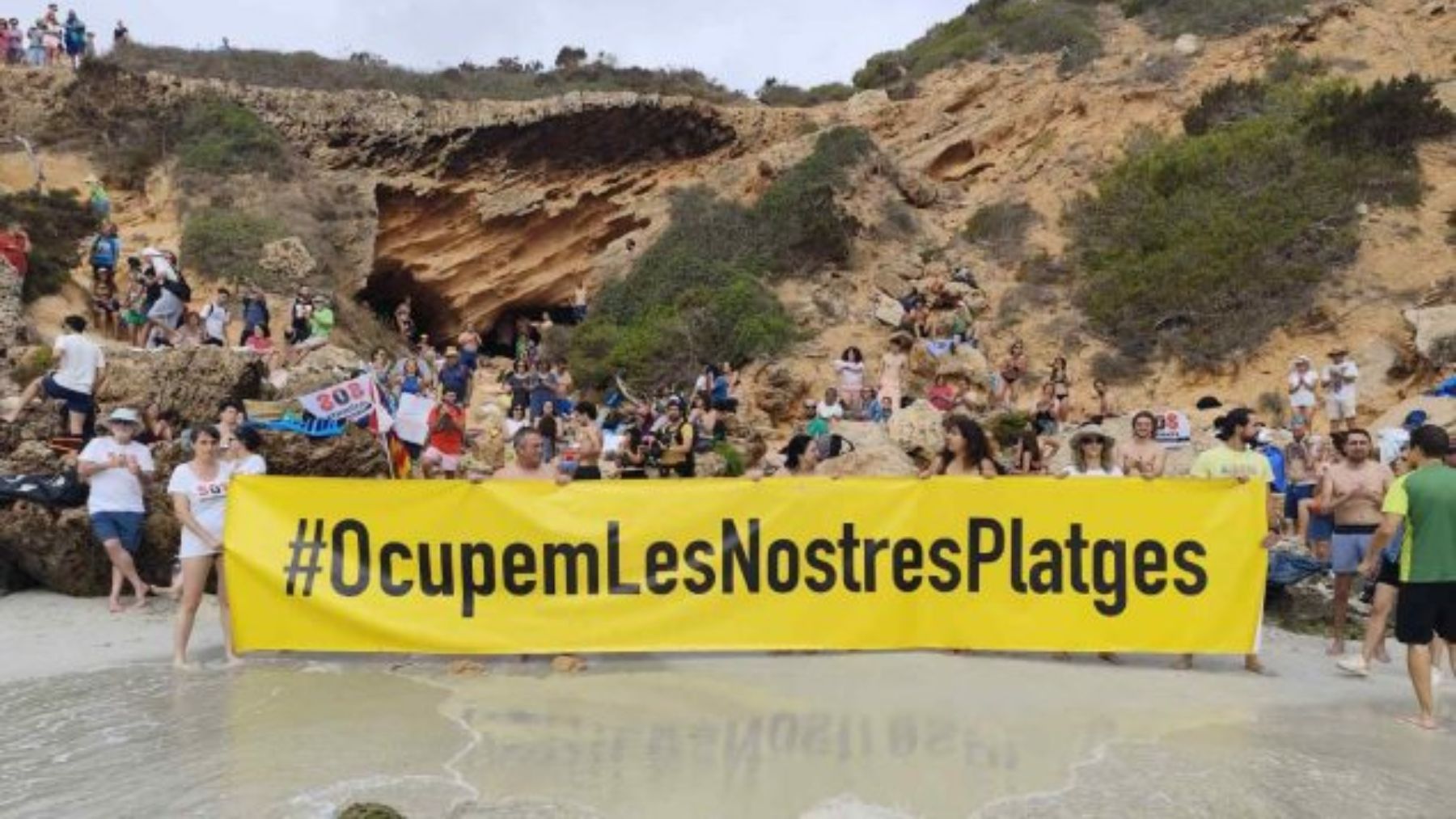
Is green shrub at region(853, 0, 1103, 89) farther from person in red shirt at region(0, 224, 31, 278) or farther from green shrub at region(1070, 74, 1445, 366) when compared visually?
person in red shirt at region(0, 224, 31, 278)

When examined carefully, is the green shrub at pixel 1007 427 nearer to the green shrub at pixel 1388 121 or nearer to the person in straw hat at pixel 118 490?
the green shrub at pixel 1388 121

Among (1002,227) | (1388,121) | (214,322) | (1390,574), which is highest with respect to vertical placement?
(1388,121)

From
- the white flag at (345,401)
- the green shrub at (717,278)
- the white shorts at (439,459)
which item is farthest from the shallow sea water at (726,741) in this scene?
the green shrub at (717,278)

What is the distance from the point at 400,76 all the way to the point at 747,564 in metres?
27.0

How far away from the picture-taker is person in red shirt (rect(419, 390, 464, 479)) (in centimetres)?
1041

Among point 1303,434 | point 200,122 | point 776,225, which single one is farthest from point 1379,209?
point 200,122

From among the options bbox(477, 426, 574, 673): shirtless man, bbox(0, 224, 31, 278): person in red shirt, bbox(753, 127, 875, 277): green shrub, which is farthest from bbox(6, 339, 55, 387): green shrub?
bbox(753, 127, 875, 277): green shrub

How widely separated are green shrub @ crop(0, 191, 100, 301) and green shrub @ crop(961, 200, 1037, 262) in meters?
16.2

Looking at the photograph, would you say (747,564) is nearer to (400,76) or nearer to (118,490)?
(118,490)

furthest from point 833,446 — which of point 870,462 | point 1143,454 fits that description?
point 1143,454

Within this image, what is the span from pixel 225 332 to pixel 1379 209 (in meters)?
19.3

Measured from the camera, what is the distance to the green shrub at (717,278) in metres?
20.9

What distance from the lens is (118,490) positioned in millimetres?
7844

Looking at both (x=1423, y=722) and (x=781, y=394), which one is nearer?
(x=1423, y=722)
